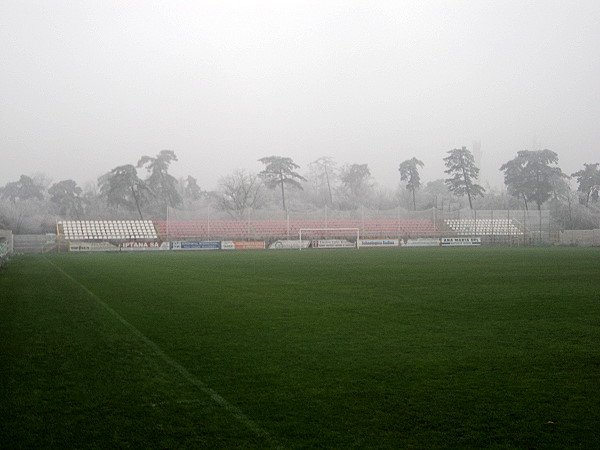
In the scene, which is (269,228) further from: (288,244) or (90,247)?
(90,247)

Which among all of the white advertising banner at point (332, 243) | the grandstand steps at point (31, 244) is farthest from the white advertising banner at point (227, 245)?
the grandstand steps at point (31, 244)

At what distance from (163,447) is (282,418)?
78 centimetres

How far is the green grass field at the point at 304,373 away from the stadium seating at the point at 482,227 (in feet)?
133

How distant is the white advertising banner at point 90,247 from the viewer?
42562mm

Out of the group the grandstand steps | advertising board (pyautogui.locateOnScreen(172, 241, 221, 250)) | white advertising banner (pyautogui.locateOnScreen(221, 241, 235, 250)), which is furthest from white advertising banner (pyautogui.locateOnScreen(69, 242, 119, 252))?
white advertising banner (pyautogui.locateOnScreen(221, 241, 235, 250))

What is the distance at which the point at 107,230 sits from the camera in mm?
45844

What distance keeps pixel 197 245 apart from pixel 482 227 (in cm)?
2348

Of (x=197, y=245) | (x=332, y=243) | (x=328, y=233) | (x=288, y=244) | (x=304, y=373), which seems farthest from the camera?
(x=328, y=233)

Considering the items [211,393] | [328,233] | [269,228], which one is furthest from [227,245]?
[211,393]

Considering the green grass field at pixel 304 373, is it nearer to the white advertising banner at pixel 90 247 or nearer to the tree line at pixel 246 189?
the white advertising banner at pixel 90 247

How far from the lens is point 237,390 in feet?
14.6

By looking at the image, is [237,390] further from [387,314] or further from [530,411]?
[387,314]

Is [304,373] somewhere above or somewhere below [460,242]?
below

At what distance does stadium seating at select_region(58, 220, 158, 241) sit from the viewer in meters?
44.4
